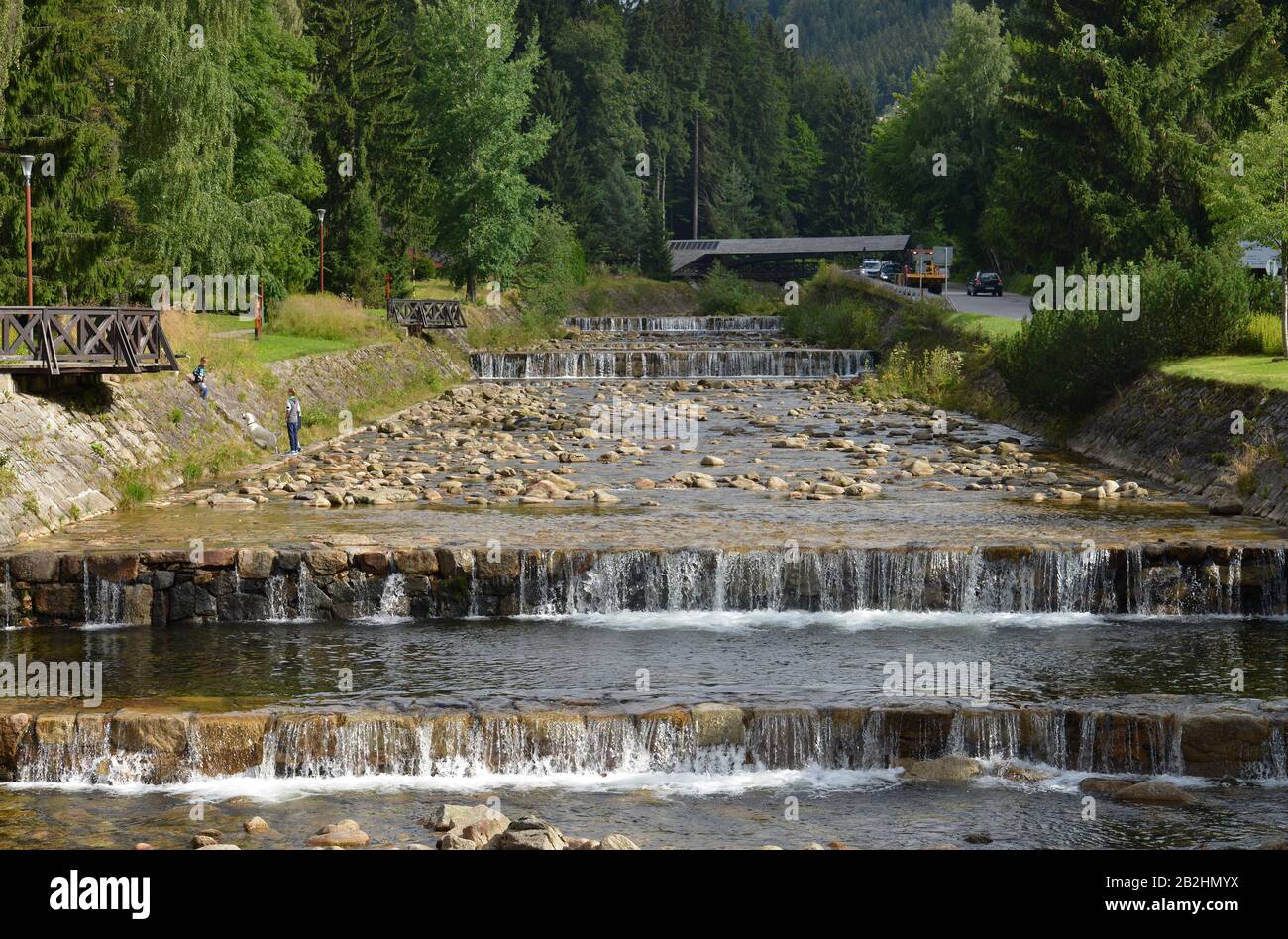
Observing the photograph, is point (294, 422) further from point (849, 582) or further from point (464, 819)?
point (464, 819)

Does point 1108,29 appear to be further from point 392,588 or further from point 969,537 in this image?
point 392,588

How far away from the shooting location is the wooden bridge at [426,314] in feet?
203

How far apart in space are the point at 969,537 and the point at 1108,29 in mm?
34621

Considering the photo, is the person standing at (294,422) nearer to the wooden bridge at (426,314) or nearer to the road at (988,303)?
the wooden bridge at (426,314)

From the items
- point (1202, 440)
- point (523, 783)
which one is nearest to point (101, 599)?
point (523, 783)

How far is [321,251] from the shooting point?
6122cm

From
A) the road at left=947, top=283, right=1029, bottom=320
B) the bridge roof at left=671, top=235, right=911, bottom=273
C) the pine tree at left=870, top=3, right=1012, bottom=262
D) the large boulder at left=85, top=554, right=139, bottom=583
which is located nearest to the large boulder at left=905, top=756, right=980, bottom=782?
the large boulder at left=85, top=554, right=139, bottom=583

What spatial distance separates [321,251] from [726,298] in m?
39.3

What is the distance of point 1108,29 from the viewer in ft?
178

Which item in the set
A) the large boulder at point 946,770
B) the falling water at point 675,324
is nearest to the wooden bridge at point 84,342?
the large boulder at point 946,770

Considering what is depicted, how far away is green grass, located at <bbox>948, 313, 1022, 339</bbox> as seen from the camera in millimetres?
52188
